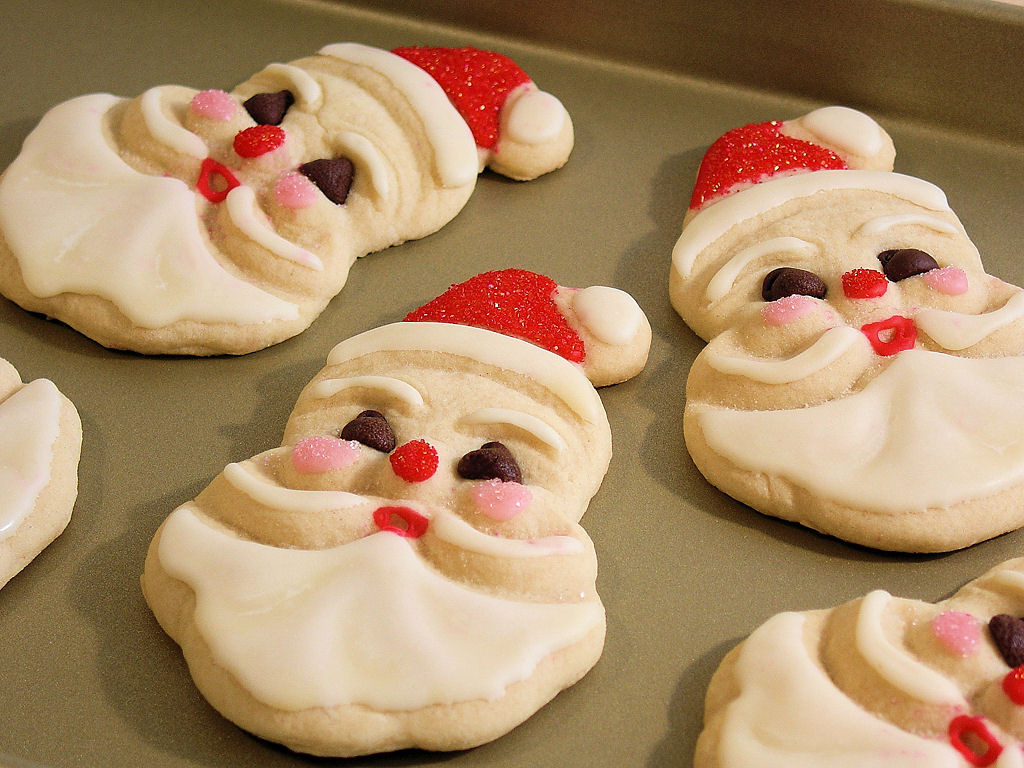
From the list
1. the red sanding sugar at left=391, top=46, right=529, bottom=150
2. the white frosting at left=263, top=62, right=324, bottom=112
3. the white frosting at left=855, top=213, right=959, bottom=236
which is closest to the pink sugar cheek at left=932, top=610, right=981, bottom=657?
A: the white frosting at left=855, top=213, right=959, bottom=236

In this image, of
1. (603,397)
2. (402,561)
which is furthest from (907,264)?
(402,561)

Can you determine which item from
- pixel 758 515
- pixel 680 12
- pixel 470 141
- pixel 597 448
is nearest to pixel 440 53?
pixel 470 141

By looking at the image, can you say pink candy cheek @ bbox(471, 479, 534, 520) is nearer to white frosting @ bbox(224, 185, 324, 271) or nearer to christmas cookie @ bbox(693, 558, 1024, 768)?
christmas cookie @ bbox(693, 558, 1024, 768)

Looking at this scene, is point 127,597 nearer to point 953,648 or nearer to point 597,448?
point 597,448

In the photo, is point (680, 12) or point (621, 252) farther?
point (680, 12)

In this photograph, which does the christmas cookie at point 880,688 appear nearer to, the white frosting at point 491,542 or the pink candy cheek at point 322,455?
the white frosting at point 491,542
